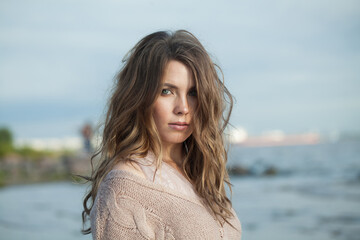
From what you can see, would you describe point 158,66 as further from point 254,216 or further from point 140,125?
point 254,216

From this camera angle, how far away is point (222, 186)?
1.94 meters

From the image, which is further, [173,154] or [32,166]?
[32,166]

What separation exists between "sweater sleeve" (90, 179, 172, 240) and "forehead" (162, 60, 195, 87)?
446 millimetres

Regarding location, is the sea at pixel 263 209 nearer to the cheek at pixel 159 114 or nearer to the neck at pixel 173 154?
the neck at pixel 173 154

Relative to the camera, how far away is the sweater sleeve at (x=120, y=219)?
151 cm

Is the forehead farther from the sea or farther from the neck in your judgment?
the sea

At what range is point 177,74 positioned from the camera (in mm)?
1707

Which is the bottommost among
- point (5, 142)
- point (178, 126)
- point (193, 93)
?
point (5, 142)

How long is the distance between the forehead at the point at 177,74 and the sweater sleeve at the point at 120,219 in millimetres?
446

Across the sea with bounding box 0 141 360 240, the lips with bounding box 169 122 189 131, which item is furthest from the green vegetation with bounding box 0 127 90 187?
the lips with bounding box 169 122 189 131

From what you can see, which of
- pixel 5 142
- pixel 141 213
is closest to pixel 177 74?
pixel 141 213

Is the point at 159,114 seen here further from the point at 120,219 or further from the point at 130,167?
the point at 120,219

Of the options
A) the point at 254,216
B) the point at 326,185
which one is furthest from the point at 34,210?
the point at 326,185

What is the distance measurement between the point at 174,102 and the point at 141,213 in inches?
16.6
